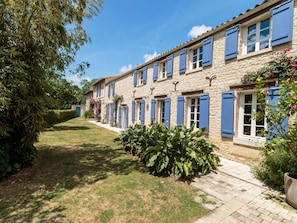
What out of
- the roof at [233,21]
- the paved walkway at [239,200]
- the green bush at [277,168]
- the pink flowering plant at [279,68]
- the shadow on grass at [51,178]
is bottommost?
the shadow on grass at [51,178]

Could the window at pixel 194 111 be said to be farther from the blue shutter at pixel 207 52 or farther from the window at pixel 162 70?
the window at pixel 162 70

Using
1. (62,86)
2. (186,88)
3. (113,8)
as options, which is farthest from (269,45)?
(62,86)

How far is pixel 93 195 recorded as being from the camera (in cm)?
366

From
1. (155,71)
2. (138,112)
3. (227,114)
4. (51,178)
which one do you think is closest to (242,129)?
(227,114)

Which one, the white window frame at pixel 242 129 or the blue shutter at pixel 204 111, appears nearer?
the white window frame at pixel 242 129

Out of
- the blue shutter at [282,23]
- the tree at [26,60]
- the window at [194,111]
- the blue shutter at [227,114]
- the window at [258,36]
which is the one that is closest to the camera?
the tree at [26,60]

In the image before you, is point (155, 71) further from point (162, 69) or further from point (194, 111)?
point (194, 111)

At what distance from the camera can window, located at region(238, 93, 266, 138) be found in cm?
588

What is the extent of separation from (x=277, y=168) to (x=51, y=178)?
5750 millimetres

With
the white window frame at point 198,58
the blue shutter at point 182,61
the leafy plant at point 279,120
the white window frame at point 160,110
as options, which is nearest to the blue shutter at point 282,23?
the leafy plant at point 279,120

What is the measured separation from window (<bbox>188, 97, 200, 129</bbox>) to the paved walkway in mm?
3352

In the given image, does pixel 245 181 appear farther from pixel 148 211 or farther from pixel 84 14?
pixel 84 14

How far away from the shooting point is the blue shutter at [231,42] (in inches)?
253

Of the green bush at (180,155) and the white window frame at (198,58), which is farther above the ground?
the white window frame at (198,58)
